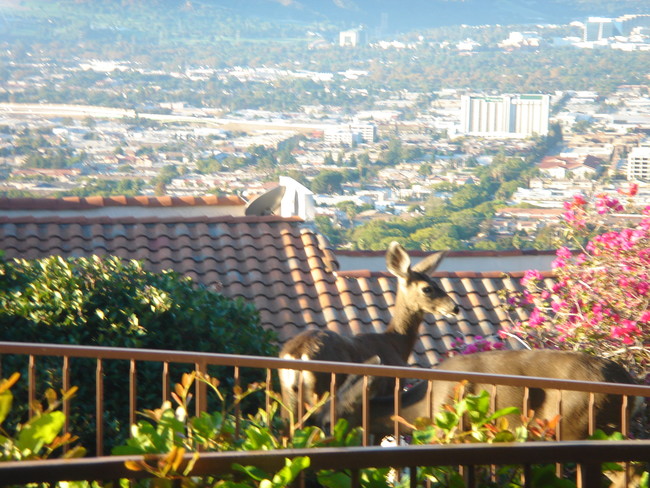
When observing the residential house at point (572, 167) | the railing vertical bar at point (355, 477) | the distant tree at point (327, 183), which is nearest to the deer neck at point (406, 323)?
the railing vertical bar at point (355, 477)

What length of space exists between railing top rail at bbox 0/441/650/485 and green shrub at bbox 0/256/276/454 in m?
3.23

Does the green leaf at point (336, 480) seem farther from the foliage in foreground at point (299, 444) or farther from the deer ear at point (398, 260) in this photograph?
the deer ear at point (398, 260)

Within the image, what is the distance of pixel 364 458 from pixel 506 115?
142ft

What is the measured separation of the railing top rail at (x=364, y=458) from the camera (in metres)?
2.34

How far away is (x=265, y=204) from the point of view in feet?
49.8

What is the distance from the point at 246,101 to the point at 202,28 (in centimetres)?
1459

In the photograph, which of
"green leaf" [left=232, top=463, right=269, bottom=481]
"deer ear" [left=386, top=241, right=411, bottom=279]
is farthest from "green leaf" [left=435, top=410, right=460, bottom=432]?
"deer ear" [left=386, top=241, right=411, bottom=279]

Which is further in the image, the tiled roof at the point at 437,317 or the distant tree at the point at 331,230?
the distant tree at the point at 331,230

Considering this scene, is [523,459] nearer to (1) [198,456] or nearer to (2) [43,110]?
(1) [198,456]

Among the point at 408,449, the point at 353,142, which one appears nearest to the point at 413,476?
the point at 408,449

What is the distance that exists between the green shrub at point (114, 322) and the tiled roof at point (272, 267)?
4.28 meters

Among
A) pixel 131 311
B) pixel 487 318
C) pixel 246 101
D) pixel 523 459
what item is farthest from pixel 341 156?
pixel 523 459

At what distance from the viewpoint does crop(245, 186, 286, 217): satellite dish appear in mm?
14922

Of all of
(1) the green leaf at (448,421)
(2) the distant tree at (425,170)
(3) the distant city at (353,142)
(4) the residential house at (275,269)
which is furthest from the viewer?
(2) the distant tree at (425,170)
